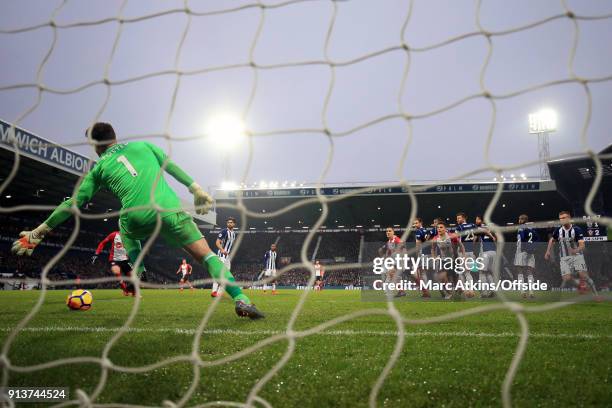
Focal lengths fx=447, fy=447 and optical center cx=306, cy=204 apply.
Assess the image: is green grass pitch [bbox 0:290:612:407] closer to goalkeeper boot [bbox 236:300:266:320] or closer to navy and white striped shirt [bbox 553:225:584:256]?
goalkeeper boot [bbox 236:300:266:320]

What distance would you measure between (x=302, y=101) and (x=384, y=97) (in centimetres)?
59

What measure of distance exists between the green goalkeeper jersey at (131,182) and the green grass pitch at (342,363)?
3.20ft

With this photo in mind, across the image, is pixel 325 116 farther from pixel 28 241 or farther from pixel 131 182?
pixel 28 241

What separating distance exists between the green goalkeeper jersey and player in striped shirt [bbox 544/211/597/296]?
773 centimetres

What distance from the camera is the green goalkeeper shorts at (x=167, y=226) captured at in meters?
3.55

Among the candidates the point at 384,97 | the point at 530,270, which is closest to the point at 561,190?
the point at 530,270

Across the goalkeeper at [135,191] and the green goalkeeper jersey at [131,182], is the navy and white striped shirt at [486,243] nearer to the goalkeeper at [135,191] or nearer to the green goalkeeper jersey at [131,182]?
the goalkeeper at [135,191]

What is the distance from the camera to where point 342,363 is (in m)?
2.77

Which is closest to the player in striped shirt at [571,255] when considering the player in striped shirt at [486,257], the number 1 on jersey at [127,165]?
the player in striped shirt at [486,257]

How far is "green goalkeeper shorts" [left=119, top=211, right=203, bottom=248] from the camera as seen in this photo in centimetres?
355

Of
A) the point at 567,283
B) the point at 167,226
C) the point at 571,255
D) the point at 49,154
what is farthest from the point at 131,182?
the point at 49,154

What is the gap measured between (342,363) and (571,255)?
7.99 meters

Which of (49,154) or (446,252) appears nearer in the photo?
(446,252)

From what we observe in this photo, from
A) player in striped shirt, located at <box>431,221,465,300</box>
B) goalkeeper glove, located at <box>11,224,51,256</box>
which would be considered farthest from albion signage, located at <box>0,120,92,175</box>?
goalkeeper glove, located at <box>11,224,51,256</box>
